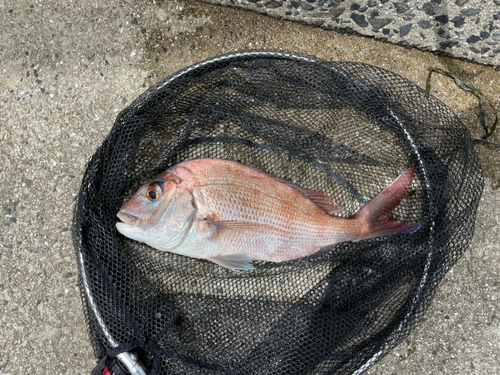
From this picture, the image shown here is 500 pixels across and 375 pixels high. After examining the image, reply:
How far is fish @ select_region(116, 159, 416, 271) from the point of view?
78.7 inches

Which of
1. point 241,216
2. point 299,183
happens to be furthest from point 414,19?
point 241,216

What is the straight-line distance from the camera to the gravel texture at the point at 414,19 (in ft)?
7.91

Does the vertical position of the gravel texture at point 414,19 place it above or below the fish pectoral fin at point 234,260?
above

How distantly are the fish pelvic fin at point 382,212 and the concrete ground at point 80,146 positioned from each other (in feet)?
2.82

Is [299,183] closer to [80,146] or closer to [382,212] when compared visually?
[382,212]

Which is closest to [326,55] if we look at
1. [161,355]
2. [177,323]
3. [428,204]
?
[428,204]

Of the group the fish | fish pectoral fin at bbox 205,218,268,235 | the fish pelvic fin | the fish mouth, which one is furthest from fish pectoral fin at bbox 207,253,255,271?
the fish pelvic fin

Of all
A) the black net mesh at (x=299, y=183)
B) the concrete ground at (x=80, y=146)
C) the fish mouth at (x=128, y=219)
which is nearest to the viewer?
the fish mouth at (x=128, y=219)

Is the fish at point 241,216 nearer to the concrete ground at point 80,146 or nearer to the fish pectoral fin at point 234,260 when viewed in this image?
the fish pectoral fin at point 234,260

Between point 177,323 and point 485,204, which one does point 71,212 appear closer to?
point 177,323

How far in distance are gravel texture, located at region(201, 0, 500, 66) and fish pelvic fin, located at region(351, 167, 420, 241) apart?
1.20 metres

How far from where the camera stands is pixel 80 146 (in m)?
2.48

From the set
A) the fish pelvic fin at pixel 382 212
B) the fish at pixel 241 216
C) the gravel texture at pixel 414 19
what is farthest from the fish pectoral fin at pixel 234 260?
the gravel texture at pixel 414 19

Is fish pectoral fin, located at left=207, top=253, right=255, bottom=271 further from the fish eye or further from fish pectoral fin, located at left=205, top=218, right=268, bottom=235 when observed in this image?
the fish eye
